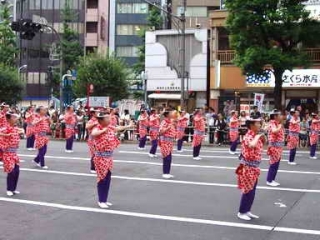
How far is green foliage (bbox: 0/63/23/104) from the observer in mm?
46156

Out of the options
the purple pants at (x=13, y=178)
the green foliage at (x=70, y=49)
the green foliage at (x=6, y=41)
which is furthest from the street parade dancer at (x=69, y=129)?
the green foliage at (x=6, y=41)

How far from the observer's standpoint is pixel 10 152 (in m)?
11.6

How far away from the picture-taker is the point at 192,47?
39125mm

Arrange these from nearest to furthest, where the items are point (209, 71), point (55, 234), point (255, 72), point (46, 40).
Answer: point (55, 234), point (255, 72), point (209, 71), point (46, 40)

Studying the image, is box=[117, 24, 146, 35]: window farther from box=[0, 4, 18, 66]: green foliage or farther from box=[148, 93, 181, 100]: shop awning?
box=[148, 93, 181, 100]: shop awning

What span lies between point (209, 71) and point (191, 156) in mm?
18918

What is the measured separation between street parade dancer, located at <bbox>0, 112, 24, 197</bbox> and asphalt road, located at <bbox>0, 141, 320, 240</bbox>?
1.33 ft

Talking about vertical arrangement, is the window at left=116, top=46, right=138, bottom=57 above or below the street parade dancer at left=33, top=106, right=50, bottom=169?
above

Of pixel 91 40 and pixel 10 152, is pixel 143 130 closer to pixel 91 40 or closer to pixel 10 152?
pixel 10 152

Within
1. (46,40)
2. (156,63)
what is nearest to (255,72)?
(156,63)

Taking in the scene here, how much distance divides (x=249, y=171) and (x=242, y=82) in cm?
2570

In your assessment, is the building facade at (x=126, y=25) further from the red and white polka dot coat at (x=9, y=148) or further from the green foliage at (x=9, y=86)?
the red and white polka dot coat at (x=9, y=148)

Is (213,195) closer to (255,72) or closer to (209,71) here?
(255,72)

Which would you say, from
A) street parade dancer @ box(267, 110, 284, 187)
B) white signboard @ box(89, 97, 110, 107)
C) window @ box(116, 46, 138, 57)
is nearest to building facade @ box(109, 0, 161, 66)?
window @ box(116, 46, 138, 57)
